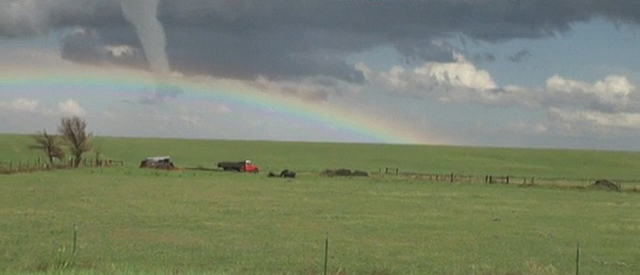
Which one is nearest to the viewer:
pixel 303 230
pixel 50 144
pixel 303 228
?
pixel 303 230

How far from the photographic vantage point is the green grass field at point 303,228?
23.9 m

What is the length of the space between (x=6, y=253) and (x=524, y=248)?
674 inches

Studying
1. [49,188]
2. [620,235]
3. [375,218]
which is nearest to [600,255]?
[620,235]

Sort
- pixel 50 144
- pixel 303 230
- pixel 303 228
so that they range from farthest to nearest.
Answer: pixel 50 144
pixel 303 228
pixel 303 230

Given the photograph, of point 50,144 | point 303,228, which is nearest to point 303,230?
point 303,228

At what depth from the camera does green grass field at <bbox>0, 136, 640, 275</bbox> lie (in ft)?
78.4

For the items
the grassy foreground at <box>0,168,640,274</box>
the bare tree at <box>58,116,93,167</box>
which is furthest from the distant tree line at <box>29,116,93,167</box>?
the grassy foreground at <box>0,168,640,274</box>

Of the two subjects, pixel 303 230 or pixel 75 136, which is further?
pixel 75 136

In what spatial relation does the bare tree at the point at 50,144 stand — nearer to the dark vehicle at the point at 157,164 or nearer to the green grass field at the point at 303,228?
the dark vehicle at the point at 157,164

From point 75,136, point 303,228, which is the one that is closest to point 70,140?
point 75,136

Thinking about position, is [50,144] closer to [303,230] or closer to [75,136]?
[75,136]

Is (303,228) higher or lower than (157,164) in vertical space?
lower

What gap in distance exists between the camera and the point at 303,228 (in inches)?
1362

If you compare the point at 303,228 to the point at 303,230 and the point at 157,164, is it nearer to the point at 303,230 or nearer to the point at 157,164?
the point at 303,230
